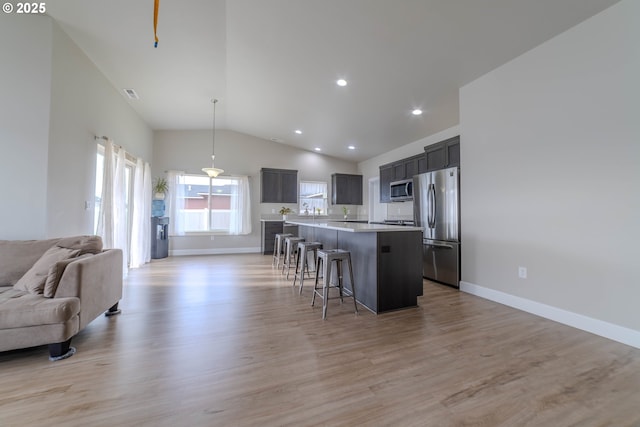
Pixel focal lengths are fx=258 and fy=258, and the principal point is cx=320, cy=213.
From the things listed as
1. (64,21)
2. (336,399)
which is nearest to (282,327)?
(336,399)

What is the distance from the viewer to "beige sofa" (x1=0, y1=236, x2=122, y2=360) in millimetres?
1878

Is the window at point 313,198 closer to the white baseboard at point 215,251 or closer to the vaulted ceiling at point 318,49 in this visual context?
the white baseboard at point 215,251

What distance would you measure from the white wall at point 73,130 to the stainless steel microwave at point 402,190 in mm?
5352

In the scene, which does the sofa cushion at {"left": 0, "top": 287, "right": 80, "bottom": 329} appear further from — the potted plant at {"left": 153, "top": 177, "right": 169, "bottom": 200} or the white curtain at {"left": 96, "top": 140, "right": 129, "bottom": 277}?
the potted plant at {"left": 153, "top": 177, "right": 169, "bottom": 200}

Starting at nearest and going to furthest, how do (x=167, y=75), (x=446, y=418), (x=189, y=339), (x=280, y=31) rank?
(x=446, y=418)
(x=189, y=339)
(x=280, y=31)
(x=167, y=75)

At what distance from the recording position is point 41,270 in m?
2.20

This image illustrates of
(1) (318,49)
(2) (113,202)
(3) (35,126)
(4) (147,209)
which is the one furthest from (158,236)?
(1) (318,49)

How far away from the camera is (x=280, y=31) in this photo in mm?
3148

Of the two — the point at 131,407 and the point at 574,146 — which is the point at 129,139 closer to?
the point at 131,407

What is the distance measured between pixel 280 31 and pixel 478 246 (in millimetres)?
3781

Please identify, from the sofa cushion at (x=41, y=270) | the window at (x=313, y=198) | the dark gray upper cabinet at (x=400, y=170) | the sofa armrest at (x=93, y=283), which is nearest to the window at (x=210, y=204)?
the window at (x=313, y=198)

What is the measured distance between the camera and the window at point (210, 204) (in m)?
6.96

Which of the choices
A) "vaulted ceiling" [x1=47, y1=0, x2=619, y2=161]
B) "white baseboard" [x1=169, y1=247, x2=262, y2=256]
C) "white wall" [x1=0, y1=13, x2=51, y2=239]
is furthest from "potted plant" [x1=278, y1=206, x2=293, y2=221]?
"white wall" [x1=0, y1=13, x2=51, y2=239]

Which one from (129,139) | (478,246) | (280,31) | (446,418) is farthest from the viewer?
(129,139)
